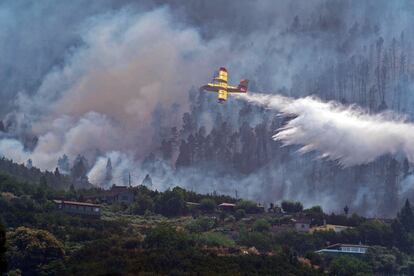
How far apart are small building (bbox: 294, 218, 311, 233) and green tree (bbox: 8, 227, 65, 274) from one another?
152ft

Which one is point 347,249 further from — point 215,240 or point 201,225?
point 215,240

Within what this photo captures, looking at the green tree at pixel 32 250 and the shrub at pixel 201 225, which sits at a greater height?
the shrub at pixel 201 225

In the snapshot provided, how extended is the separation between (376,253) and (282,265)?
2651cm

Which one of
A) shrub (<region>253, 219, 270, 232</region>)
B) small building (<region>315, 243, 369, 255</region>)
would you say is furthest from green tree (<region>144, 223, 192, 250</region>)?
small building (<region>315, 243, 369, 255</region>)

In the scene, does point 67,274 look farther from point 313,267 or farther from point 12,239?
point 313,267

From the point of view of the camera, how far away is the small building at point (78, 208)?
187750mm

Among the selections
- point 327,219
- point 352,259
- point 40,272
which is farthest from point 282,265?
point 327,219

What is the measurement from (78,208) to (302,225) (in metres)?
34.0

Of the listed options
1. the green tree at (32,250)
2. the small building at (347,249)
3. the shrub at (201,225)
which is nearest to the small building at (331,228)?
the small building at (347,249)

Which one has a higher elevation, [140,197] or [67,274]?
[140,197]

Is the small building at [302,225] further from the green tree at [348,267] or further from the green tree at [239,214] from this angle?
the green tree at [348,267]

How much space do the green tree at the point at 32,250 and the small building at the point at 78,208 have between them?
1197 inches

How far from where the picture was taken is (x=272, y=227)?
189 m

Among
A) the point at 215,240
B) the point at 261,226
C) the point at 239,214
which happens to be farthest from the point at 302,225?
the point at 215,240
